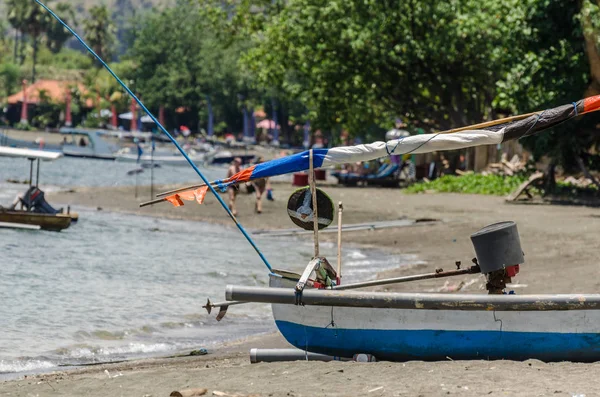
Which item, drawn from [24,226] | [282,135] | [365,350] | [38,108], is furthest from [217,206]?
[38,108]

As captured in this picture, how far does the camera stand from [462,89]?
137 feet

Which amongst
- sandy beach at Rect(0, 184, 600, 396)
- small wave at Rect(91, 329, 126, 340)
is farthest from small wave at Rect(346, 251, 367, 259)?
small wave at Rect(91, 329, 126, 340)

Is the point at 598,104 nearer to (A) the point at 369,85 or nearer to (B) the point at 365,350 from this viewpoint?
(B) the point at 365,350

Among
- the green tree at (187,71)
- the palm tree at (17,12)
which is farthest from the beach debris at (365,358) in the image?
the palm tree at (17,12)

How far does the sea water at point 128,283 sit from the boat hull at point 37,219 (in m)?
0.27

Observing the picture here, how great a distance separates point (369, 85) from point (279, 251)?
19161 mm

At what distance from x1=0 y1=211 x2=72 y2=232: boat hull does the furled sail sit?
14740 millimetres

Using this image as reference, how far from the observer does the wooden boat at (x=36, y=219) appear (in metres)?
23.5

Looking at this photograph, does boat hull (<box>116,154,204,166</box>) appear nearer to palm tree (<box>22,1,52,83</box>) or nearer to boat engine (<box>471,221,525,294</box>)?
boat engine (<box>471,221,525,294</box>)

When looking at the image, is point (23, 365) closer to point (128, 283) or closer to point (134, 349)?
point (134, 349)

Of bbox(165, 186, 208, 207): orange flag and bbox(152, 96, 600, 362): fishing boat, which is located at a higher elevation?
bbox(165, 186, 208, 207): orange flag

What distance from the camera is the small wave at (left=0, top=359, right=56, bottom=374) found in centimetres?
1116

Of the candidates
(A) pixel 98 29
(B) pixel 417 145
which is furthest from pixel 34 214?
(A) pixel 98 29

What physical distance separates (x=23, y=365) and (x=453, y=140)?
5346mm
